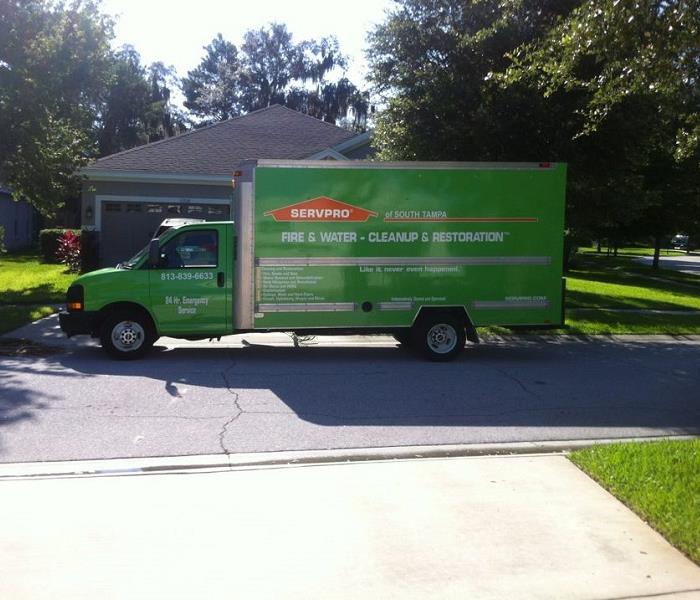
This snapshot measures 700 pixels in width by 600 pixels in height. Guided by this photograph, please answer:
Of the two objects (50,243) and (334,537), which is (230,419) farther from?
(50,243)

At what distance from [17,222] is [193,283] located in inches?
1231

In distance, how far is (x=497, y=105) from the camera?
14055 mm

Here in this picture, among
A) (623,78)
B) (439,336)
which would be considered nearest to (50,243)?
(439,336)

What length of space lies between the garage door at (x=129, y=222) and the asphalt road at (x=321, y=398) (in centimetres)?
1232

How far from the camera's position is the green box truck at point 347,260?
416 inches

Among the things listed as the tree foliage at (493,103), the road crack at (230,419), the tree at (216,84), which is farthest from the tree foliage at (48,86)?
the tree at (216,84)

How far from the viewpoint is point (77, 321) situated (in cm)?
1049

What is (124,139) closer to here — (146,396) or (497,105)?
(497,105)

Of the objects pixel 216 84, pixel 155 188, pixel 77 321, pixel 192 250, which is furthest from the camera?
pixel 216 84

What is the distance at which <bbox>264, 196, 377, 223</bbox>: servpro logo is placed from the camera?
10.6m

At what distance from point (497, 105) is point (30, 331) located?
9513mm

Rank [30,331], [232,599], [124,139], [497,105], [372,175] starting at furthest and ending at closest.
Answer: [124,139] → [497,105] → [30,331] → [372,175] → [232,599]

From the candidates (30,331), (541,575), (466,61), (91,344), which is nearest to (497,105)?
(466,61)

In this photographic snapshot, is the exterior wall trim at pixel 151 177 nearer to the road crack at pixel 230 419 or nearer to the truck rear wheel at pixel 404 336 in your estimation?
the truck rear wheel at pixel 404 336
